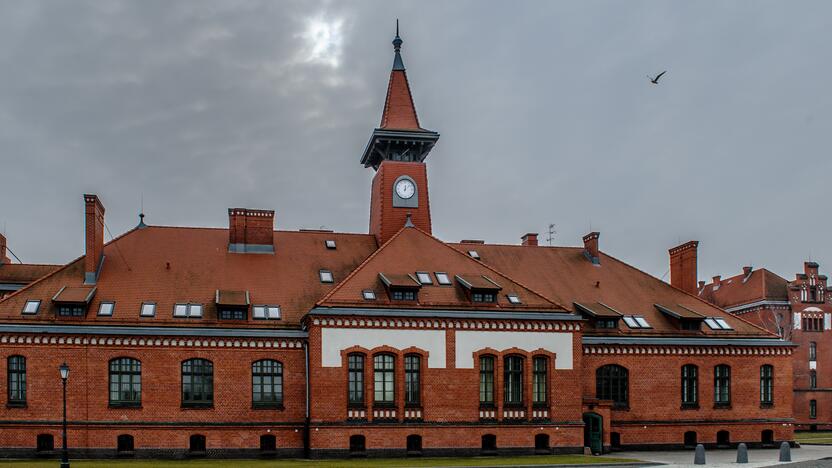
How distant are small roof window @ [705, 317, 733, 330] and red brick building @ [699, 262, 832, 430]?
3211 centimetres

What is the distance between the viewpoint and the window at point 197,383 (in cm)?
4003

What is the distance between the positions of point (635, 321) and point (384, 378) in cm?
1437

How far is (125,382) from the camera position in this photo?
3950 centimetres

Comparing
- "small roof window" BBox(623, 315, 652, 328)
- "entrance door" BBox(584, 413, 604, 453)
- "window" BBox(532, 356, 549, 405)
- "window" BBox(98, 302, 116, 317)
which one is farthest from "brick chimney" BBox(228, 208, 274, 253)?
"small roof window" BBox(623, 315, 652, 328)

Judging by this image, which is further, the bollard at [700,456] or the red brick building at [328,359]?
the red brick building at [328,359]

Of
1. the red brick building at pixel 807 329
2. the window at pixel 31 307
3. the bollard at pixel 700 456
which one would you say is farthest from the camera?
the red brick building at pixel 807 329

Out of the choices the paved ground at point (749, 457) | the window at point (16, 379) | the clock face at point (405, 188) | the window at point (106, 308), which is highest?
the clock face at point (405, 188)

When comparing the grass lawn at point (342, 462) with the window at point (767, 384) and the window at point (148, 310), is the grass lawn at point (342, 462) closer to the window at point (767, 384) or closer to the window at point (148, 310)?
the window at point (148, 310)

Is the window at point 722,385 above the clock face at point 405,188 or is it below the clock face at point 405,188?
below

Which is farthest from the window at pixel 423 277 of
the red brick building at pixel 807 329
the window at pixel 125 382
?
the red brick building at pixel 807 329

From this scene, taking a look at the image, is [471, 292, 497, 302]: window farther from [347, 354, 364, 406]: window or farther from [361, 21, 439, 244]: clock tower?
[361, 21, 439, 244]: clock tower

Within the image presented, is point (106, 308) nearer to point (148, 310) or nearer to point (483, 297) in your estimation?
point (148, 310)

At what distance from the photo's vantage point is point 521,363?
4122cm

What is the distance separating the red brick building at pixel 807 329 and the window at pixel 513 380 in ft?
142
